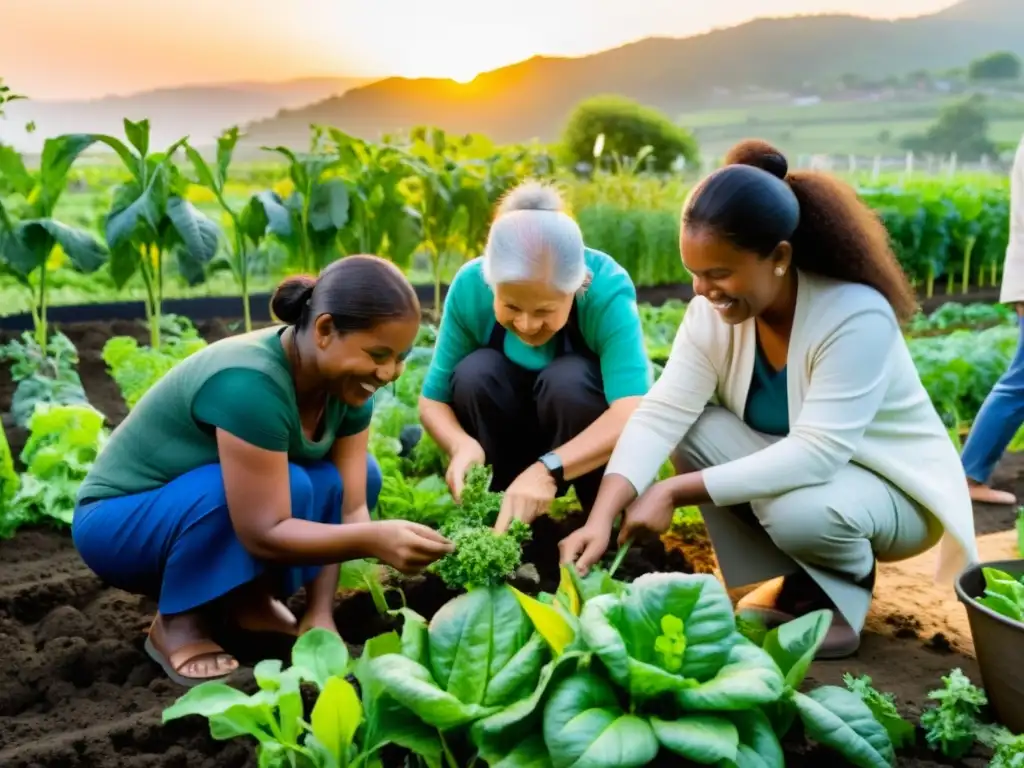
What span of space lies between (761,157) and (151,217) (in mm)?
3147

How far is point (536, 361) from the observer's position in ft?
10.3

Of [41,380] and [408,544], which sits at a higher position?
[408,544]

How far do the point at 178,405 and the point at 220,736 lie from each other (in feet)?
2.66

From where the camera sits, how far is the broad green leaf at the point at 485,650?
1.71 meters

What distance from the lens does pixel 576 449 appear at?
287cm

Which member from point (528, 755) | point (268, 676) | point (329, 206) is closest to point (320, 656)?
point (268, 676)

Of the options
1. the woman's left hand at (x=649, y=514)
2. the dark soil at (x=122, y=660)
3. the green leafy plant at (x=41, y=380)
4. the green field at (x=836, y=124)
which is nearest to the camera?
the dark soil at (x=122, y=660)

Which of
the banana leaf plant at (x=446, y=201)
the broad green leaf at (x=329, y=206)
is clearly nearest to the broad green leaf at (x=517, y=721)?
the broad green leaf at (x=329, y=206)

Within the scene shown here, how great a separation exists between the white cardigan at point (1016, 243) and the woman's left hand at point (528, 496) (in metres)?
2.23

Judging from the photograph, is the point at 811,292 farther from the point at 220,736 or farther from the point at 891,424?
the point at 220,736

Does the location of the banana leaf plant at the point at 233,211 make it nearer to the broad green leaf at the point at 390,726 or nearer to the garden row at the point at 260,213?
the garden row at the point at 260,213

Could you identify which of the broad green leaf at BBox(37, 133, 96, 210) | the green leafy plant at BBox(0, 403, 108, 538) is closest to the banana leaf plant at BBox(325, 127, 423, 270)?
the broad green leaf at BBox(37, 133, 96, 210)

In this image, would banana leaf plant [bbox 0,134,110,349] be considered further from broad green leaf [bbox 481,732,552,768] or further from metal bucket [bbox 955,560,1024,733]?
metal bucket [bbox 955,560,1024,733]

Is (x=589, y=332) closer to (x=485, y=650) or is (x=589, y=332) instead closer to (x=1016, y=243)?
(x=485, y=650)
